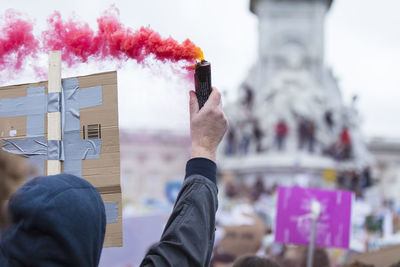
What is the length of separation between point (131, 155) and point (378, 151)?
94.5 feet

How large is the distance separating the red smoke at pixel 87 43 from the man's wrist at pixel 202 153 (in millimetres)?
325

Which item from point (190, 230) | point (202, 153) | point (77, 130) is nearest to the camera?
point (190, 230)

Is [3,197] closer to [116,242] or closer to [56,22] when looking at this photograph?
[116,242]

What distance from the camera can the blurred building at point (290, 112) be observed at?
28000mm

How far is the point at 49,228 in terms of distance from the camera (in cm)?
106

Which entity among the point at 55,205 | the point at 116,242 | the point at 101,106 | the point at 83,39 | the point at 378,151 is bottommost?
the point at 378,151

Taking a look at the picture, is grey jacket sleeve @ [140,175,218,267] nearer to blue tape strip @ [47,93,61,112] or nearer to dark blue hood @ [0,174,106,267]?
dark blue hood @ [0,174,106,267]

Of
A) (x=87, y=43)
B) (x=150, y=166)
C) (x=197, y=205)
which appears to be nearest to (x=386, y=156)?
(x=150, y=166)

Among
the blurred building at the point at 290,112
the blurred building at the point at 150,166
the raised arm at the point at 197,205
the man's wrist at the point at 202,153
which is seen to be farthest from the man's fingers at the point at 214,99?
the blurred building at the point at 150,166

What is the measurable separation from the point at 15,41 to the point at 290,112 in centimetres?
2801

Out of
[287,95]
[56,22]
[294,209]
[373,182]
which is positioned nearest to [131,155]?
[287,95]

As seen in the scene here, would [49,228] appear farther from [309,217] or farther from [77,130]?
[309,217]

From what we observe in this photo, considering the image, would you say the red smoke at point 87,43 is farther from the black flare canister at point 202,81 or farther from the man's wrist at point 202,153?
Answer: the man's wrist at point 202,153

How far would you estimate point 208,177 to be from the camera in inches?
55.0
